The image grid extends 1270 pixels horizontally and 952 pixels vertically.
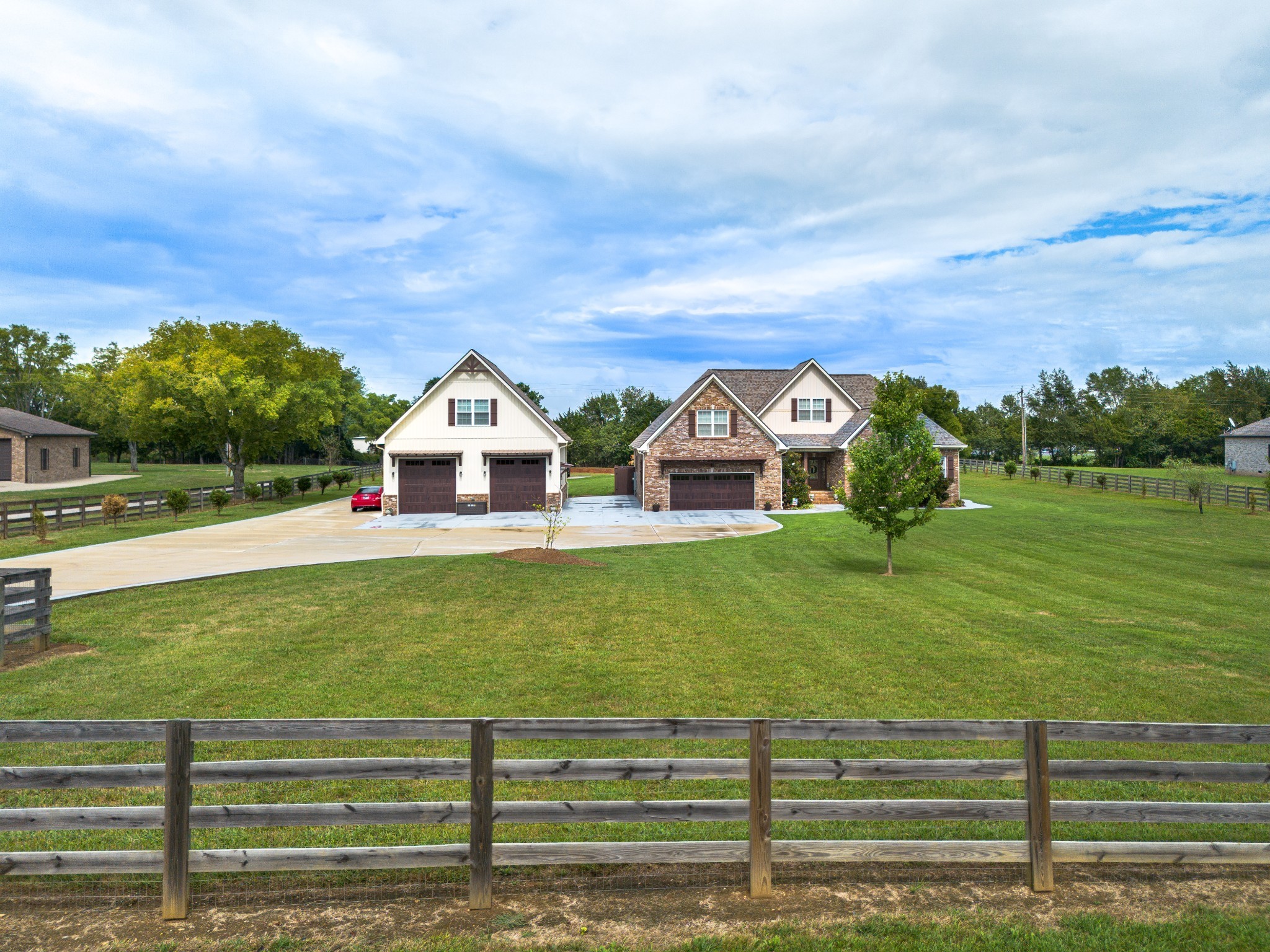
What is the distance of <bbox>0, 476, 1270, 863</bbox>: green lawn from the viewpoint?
7098 millimetres

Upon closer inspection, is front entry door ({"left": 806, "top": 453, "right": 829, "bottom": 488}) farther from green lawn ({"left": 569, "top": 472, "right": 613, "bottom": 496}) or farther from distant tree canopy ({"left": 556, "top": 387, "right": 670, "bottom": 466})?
distant tree canopy ({"left": 556, "top": 387, "right": 670, "bottom": 466})

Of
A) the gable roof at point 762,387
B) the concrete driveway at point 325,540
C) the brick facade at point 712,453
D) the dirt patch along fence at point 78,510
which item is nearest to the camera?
the concrete driveway at point 325,540

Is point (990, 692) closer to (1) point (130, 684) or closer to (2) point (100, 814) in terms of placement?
(2) point (100, 814)

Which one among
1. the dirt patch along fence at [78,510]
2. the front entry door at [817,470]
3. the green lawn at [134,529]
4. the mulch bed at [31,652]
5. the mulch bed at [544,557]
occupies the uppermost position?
the front entry door at [817,470]

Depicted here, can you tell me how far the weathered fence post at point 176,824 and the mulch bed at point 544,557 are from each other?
16.7m

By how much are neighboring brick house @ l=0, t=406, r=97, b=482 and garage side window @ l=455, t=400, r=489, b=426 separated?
34.6 metres

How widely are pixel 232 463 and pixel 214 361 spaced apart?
6403 mm

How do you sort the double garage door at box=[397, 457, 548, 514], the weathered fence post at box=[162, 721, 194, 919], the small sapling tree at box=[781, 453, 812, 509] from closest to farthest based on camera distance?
the weathered fence post at box=[162, 721, 194, 919] → the double garage door at box=[397, 457, 548, 514] → the small sapling tree at box=[781, 453, 812, 509]

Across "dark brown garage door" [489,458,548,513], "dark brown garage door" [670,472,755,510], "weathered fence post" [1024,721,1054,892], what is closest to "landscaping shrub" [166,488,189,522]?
"dark brown garage door" [489,458,548,513]

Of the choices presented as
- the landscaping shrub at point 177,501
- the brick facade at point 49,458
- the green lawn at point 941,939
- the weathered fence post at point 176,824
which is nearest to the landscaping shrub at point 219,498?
the landscaping shrub at point 177,501

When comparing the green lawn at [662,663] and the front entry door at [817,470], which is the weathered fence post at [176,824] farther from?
the front entry door at [817,470]

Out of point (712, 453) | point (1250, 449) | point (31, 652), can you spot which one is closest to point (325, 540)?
point (31, 652)

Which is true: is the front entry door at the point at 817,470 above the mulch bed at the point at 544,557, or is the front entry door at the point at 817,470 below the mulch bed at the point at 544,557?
above

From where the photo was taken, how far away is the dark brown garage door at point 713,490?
42.5m
